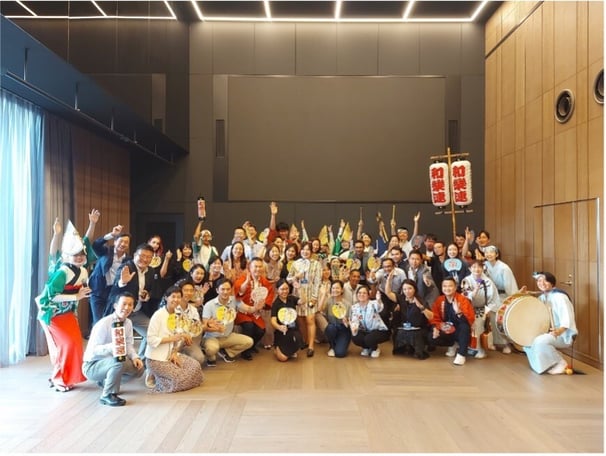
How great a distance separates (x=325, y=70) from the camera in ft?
27.6

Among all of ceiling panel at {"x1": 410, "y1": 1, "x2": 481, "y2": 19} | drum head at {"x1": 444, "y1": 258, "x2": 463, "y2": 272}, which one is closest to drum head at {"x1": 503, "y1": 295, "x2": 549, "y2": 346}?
drum head at {"x1": 444, "y1": 258, "x2": 463, "y2": 272}

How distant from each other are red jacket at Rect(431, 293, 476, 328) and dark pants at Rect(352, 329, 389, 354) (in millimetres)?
640

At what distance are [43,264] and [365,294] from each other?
384cm

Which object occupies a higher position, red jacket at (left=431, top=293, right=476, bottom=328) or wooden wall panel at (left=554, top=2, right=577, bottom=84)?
wooden wall panel at (left=554, top=2, right=577, bottom=84)

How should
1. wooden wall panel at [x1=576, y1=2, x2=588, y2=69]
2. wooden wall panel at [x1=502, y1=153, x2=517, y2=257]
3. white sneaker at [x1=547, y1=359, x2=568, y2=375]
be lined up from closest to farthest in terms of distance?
white sneaker at [x1=547, y1=359, x2=568, y2=375]
wooden wall panel at [x1=576, y1=2, x2=588, y2=69]
wooden wall panel at [x1=502, y1=153, x2=517, y2=257]

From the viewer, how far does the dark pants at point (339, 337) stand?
16.9 ft

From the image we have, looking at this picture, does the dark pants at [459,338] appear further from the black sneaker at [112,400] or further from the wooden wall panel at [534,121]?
the black sneaker at [112,400]

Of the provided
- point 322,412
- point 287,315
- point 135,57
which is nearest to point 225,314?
point 287,315

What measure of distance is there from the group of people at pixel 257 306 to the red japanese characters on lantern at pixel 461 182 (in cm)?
65

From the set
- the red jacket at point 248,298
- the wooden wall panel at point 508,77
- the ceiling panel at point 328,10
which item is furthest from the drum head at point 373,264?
the ceiling panel at point 328,10

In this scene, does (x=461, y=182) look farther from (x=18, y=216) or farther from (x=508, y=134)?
(x=18, y=216)

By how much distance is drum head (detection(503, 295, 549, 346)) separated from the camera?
469 cm

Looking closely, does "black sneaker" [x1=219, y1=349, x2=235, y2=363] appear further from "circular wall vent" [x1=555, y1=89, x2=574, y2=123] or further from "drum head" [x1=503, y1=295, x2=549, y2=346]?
"circular wall vent" [x1=555, y1=89, x2=574, y2=123]

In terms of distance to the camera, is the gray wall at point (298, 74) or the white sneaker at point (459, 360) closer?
the white sneaker at point (459, 360)
